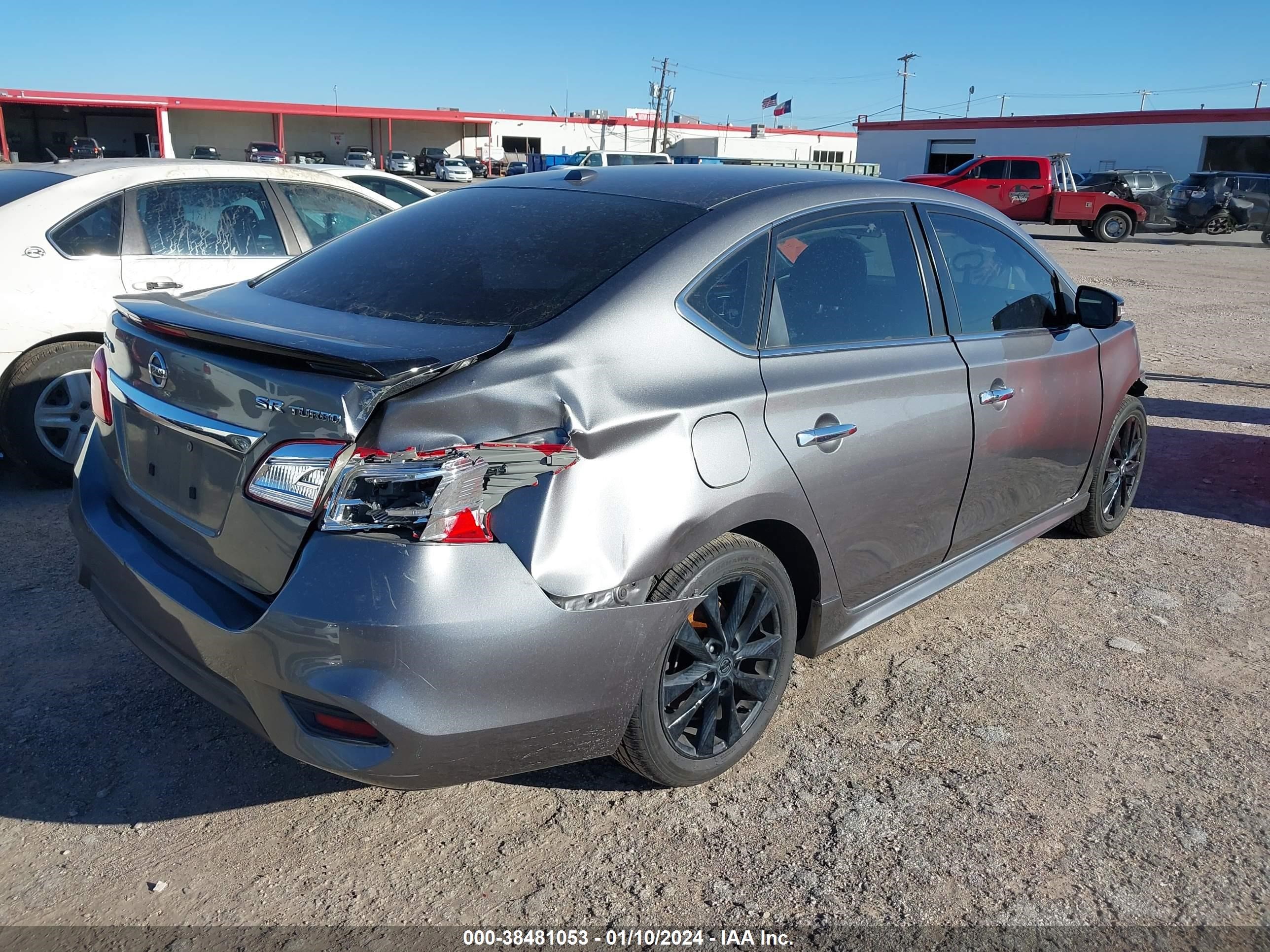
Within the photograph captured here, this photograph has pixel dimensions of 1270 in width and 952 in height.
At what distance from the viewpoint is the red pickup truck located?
26000mm

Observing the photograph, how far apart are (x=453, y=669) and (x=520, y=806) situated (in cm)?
Answer: 79

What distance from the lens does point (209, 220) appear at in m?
5.74

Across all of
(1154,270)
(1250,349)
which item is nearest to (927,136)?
(1154,270)

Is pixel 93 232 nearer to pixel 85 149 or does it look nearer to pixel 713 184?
pixel 713 184

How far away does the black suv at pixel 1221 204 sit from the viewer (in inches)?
1134

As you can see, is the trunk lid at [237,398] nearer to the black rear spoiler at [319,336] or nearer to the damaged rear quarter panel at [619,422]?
the black rear spoiler at [319,336]

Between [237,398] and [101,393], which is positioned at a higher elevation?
[237,398]

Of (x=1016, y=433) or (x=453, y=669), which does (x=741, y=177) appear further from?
(x=453, y=669)

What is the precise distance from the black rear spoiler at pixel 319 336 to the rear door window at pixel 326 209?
330cm

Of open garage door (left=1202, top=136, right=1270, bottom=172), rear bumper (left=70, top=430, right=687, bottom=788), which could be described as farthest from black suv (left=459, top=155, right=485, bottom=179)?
rear bumper (left=70, top=430, right=687, bottom=788)

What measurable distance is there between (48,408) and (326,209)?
2017 millimetres

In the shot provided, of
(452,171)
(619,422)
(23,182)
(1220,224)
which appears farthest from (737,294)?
(452,171)

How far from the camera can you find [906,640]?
4.00 metres

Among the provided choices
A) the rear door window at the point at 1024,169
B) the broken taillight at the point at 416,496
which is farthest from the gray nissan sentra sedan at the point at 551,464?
the rear door window at the point at 1024,169
